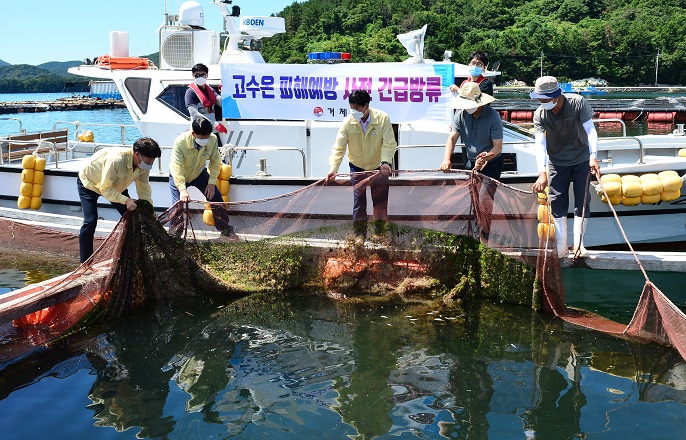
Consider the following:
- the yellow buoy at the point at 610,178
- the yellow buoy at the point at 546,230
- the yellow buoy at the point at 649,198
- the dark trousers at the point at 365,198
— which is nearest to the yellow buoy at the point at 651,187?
the yellow buoy at the point at 649,198

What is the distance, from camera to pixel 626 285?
880 cm

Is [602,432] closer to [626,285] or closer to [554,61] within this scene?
[626,285]

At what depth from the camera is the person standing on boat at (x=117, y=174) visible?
22.6 ft

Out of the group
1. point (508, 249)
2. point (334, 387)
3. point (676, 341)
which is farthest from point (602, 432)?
point (508, 249)

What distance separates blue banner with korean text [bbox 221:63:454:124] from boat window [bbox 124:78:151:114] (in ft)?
5.68

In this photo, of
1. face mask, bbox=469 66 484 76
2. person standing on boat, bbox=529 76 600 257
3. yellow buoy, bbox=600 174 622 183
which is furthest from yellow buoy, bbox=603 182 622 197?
face mask, bbox=469 66 484 76

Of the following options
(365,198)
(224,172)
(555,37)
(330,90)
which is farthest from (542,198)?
(555,37)

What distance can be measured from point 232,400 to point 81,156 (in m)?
8.66

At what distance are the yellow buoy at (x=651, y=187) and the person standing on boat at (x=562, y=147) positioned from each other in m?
1.55

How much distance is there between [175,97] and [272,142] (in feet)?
5.87

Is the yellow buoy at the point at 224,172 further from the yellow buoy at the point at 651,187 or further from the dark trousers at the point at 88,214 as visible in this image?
the yellow buoy at the point at 651,187

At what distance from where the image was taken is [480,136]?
7.38m

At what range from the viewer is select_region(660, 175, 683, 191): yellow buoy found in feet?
27.5

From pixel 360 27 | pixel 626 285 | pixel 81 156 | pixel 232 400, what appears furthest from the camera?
pixel 360 27
